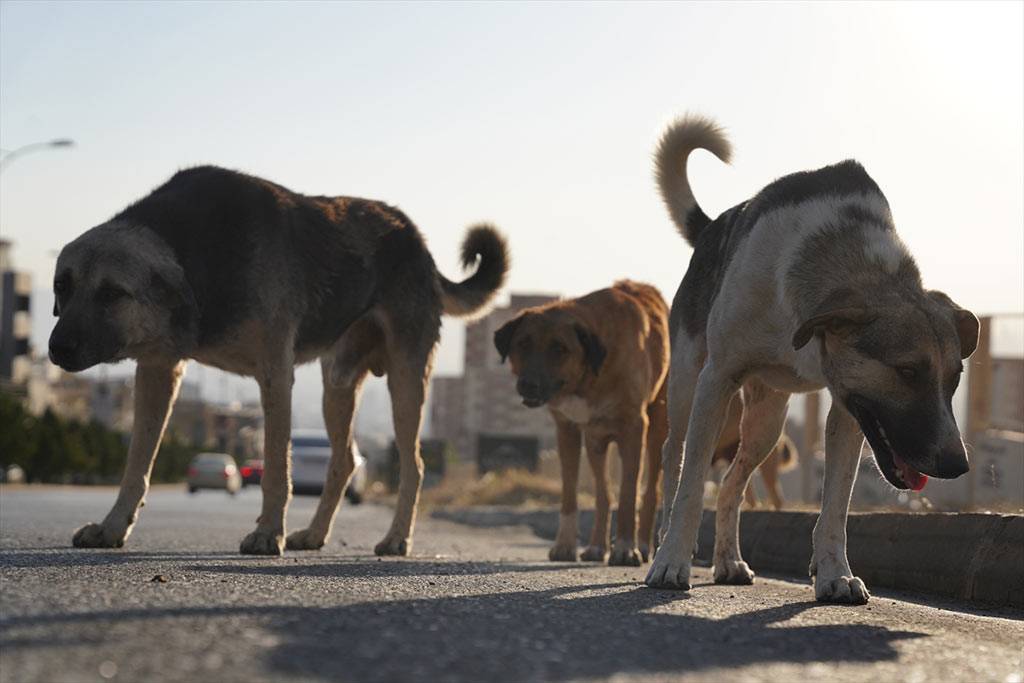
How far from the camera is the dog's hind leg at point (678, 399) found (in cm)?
Result: 827

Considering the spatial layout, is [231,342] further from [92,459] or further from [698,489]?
[92,459]

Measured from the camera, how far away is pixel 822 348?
6.51 metres

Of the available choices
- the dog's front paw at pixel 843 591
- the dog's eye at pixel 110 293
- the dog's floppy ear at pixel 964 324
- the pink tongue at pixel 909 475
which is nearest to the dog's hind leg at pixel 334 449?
the dog's eye at pixel 110 293

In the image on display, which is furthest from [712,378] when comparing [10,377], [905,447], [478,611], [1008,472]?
[10,377]

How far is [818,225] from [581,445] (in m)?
5.41

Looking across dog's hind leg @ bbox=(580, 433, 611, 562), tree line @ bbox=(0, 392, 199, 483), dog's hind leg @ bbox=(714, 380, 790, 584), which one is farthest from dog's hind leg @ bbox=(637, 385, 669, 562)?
tree line @ bbox=(0, 392, 199, 483)

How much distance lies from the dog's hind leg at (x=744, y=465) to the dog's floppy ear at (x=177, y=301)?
317 cm

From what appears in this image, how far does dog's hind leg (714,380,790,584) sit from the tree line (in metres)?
47.9

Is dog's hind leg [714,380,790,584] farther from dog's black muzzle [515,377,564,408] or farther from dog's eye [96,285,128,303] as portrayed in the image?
dog's eye [96,285,128,303]

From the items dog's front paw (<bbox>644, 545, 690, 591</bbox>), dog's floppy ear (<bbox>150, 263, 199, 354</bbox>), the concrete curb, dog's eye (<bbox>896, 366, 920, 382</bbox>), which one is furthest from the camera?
dog's floppy ear (<bbox>150, 263, 199, 354</bbox>)

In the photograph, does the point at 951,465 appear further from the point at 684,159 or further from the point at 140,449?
the point at 140,449

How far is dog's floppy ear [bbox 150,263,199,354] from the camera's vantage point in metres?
8.47

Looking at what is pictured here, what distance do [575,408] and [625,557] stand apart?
1670 millimetres

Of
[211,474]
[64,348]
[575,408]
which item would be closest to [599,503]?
[575,408]
